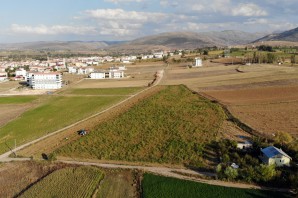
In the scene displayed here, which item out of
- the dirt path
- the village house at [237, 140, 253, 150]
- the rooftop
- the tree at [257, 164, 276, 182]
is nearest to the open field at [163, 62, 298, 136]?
the village house at [237, 140, 253, 150]

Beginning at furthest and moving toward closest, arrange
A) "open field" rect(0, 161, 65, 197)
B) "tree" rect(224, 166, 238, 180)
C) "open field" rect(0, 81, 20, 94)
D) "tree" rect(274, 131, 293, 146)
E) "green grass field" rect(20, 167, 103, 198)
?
"open field" rect(0, 81, 20, 94) < "tree" rect(274, 131, 293, 146) < "open field" rect(0, 161, 65, 197) < "tree" rect(224, 166, 238, 180) < "green grass field" rect(20, 167, 103, 198)

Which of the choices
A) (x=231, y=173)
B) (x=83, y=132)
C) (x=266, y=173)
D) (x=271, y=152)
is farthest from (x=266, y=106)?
(x=83, y=132)

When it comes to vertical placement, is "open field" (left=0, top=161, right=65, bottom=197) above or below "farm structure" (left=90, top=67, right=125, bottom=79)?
below

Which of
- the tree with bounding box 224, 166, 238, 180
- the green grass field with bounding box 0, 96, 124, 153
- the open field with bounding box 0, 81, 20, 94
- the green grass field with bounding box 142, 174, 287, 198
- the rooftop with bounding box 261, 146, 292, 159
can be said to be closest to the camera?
the green grass field with bounding box 142, 174, 287, 198

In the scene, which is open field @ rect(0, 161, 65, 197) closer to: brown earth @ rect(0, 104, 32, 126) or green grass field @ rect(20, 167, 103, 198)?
green grass field @ rect(20, 167, 103, 198)

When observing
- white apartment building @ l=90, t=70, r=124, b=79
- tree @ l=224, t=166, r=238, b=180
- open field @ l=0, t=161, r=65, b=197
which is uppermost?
white apartment building @ l=90, t=70, r=124, b=79

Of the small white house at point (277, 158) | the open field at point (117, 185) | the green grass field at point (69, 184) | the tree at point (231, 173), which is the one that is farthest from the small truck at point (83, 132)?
the small white house at point (277, 158)

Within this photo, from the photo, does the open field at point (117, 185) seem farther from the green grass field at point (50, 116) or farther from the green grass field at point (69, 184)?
the green grass field at point (50, 116)
